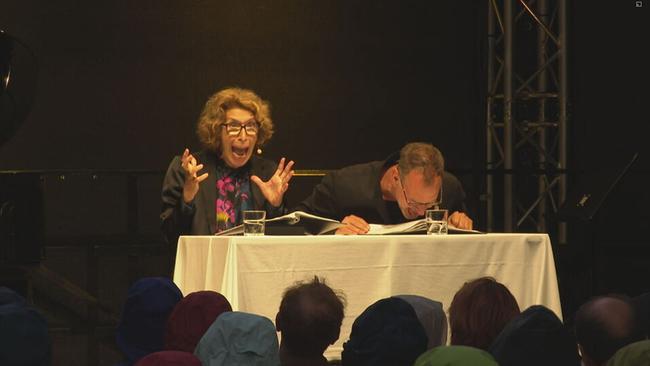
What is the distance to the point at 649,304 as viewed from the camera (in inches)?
119

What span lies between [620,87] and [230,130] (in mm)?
4275

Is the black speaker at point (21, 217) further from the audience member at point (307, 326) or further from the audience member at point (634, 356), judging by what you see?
the audience member at point (634, 356)

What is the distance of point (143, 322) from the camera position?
119 inches

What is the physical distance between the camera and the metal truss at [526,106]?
7.00 metres

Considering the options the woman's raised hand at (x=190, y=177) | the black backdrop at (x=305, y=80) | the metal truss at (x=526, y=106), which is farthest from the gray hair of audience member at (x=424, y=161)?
the black backdrop at (x=305, y=80)

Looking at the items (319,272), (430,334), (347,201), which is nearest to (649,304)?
(430,334)

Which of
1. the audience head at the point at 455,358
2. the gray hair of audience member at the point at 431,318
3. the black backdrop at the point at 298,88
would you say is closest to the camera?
the audience head at the point at 455,358

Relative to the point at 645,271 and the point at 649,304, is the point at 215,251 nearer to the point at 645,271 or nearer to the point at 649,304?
the point at 649,304

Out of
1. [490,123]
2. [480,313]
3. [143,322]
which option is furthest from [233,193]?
[490,123]

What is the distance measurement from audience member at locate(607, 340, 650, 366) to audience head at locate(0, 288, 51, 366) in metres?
1.18

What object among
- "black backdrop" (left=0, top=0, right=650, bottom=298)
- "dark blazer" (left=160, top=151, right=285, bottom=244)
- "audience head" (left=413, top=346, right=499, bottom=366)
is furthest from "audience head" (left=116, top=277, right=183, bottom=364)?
"black backdrop" (left=0, top=0, right=650, bottom=298)

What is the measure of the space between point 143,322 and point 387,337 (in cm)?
80

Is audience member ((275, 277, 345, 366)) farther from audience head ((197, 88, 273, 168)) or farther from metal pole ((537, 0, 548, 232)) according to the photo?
metal pole ((537, 0, 548, 232))

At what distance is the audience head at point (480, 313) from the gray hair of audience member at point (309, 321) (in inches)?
12.0
